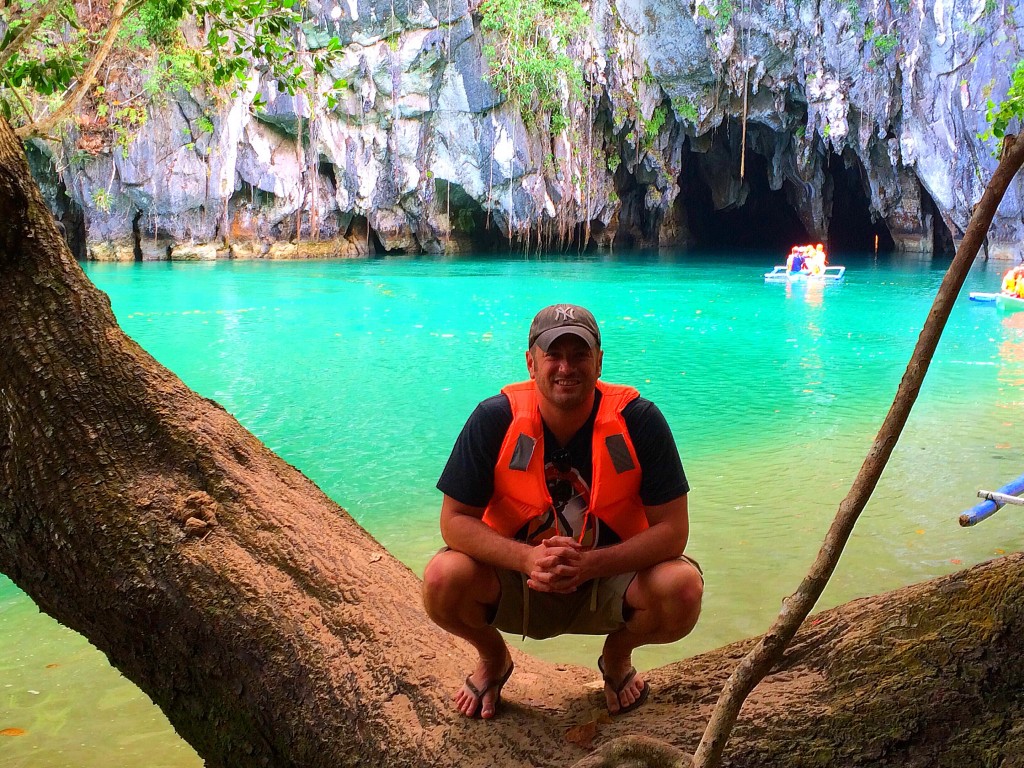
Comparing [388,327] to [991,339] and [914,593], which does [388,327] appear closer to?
[991,339]

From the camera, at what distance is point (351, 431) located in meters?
7.34

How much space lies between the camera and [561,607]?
207 cm

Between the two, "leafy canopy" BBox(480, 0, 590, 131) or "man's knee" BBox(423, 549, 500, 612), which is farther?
"leafy canopy" BBox(480, 0, 590, 131)

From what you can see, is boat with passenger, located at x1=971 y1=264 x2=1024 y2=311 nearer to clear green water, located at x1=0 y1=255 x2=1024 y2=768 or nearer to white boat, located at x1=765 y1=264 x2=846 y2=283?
clear green water, located at x1=0 y1=255 x2=1024 y2=768

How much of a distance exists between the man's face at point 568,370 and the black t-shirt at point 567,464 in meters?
0.09

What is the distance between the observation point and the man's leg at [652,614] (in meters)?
1.92

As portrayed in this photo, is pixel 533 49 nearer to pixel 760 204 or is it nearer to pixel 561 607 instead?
pixel 760 204

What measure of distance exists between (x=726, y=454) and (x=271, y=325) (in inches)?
346

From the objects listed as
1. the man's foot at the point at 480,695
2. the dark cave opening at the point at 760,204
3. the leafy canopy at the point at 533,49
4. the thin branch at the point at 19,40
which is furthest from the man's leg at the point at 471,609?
the dark cave opening at the point at 760,204

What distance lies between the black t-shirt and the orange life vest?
2cm

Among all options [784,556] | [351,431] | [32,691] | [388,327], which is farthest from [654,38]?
[32,691]

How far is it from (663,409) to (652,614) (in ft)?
20.2

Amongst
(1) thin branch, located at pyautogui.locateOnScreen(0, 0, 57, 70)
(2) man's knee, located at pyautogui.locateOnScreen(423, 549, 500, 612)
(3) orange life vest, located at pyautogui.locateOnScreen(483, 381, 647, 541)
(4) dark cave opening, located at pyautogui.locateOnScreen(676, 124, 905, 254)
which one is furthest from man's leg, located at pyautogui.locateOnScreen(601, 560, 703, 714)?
(4) dark cave opening, located at pyautogui.locateOnScreen(676, 124, 905, 254)

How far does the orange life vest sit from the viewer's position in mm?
1927
